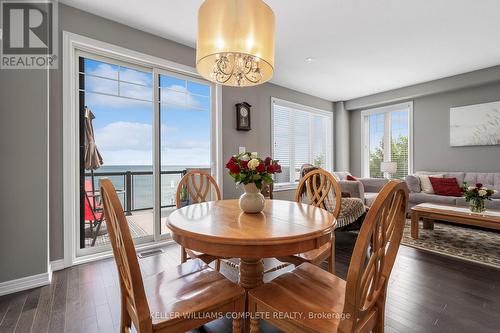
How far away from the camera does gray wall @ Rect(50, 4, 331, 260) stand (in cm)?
235

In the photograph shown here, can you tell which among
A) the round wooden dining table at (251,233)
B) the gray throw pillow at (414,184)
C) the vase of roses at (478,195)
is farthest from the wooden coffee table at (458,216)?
the round wooden dining table at (251,233)

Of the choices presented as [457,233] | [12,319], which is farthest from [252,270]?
[457,233]

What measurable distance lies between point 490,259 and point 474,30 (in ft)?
8.84

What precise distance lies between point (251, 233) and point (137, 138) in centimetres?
251

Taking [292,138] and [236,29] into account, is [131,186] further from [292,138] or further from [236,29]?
[292,138]

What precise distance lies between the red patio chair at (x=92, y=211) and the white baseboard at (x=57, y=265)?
0.40 m

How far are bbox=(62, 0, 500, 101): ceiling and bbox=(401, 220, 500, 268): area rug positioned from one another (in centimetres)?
266

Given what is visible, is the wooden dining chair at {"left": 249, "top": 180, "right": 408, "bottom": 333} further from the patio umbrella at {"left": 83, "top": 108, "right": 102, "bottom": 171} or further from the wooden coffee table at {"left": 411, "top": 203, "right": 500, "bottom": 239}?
the wooden coffee table at {"left": 411, "top": 203, "right": 500, "bottom": 239}

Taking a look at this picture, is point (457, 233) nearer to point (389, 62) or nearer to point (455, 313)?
point (455, 313)

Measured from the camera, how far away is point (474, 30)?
295cm

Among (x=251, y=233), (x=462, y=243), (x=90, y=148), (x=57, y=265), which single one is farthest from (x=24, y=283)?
(x=462, y=243)

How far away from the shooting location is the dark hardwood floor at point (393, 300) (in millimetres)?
1591

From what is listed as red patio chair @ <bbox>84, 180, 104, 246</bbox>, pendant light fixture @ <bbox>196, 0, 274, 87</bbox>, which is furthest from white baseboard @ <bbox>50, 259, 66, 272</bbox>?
pendant light fixture @ <bbox>196, 0, 274, 87</bbox>

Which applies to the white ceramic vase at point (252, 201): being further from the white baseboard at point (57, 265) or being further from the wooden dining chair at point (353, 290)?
the white baseboard at point (57, 265)
